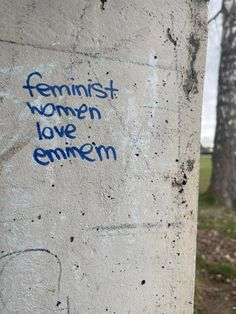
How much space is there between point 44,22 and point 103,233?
1.03 meters

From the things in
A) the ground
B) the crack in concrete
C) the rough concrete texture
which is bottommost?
the ground

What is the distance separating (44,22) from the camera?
6.57 feet

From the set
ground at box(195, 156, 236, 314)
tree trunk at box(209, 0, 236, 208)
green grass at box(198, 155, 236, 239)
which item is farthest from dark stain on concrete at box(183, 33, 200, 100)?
tree trunk at box(209, 0, 236, 208)

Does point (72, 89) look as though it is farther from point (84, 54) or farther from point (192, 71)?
point (192, 71)

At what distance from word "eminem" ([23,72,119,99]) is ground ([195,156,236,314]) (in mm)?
2159

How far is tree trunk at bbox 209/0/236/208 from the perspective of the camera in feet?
25.1

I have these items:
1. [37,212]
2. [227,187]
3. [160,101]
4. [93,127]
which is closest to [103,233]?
[37,212]

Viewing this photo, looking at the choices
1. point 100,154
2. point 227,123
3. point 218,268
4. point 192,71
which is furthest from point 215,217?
point 100,154

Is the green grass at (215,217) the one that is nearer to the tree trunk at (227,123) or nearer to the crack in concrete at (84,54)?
the tree trunk at (227,123)

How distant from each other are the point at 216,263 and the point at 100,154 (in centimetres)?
298

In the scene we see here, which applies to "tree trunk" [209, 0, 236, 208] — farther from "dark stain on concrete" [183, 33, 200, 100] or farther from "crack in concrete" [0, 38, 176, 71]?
"crack in concrete" [0, 38, 176, 71]

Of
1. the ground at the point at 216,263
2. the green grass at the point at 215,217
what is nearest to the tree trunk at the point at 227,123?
the green grass at the point at 215,217

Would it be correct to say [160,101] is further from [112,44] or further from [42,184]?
[42,184]

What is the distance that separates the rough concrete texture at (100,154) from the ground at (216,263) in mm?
1411
